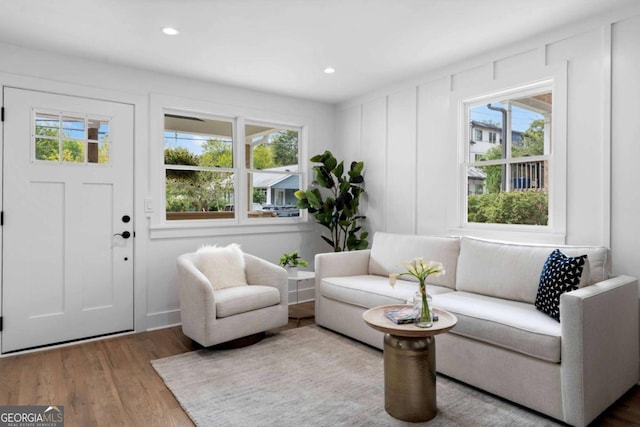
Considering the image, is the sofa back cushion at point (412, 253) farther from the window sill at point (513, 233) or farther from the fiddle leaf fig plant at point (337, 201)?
the fiddle leaf fig plant at point (337, 201)

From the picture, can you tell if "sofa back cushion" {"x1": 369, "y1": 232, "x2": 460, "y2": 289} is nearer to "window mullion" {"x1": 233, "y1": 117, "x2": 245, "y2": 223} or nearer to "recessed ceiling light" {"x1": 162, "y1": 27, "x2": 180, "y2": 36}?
"window mullion" {"x1": 233, "y1": 117, "x2": 245, "y2": 223}

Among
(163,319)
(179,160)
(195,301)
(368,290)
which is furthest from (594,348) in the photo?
(179,160)

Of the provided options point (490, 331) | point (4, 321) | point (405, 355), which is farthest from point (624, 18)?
point (4, 321)

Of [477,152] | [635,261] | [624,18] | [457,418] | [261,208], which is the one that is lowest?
[457,418]

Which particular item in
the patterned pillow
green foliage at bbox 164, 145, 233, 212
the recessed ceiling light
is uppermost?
the recessed ceiling light

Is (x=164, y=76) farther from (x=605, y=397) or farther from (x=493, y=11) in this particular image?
(x=605, y=397)

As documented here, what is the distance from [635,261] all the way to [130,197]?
13.4 ft

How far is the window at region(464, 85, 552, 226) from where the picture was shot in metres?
3.22

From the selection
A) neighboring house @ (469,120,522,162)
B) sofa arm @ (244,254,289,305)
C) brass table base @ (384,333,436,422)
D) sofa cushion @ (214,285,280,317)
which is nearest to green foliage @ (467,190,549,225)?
neighboring house @ (469,120,522,162)

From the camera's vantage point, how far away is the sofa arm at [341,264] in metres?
3.84

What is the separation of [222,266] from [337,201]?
5.38 feet

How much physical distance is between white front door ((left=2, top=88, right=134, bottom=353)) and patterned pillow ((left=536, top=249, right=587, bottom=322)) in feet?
11.3

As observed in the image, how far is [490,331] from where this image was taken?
2365 millimetres

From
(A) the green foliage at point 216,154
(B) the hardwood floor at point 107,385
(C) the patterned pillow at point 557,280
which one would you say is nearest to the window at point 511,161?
(C) the patterned pillow at point 557,280
